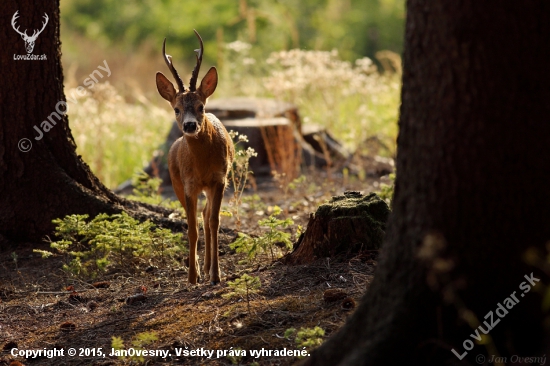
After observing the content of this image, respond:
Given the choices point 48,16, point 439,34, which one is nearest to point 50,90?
→ point 48,16

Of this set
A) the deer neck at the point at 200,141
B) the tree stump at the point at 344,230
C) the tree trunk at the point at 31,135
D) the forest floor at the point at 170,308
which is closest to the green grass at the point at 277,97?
the tree trunk at the point at 31,135

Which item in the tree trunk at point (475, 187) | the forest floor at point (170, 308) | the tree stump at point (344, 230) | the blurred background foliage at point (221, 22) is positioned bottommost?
the forest floor at point (170, 308)

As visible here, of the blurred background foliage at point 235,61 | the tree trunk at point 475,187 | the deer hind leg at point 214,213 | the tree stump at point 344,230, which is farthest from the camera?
the blurred background foliage at point 235,61

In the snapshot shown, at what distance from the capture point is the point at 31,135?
618 cm

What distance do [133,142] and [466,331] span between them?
28.9ft

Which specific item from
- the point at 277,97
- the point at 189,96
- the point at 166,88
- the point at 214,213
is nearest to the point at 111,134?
the point at 277,97

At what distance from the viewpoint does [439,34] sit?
293 cm

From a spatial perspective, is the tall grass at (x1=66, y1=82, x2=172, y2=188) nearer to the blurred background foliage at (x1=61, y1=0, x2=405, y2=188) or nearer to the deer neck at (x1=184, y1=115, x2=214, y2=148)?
the blurred background foliage at (x1=61, y1=0, x2=405, y2=188)

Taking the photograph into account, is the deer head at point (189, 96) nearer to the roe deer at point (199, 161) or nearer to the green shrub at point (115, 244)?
the roe deer at point (199, 161)

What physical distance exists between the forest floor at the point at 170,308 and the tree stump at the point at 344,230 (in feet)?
0.32

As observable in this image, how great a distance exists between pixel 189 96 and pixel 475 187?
10.1 ft

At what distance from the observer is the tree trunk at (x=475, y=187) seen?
2.88 metres

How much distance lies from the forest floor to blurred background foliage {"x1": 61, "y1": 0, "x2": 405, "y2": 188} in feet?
12.1

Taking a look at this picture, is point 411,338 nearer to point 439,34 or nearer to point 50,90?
point 439,34
